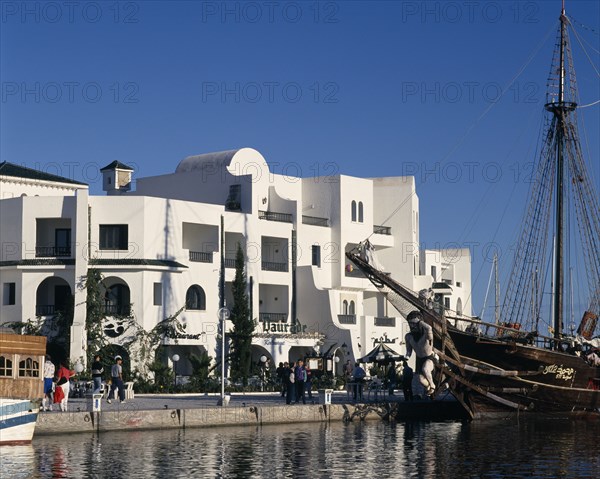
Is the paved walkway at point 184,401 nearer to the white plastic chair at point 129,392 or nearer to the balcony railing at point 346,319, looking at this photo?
the white plastic chair at point 129,392

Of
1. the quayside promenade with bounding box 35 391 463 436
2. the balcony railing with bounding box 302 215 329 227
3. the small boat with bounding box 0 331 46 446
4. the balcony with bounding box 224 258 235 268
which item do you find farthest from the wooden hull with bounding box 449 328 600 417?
the balcony railing with bounding box 302 215 329 227

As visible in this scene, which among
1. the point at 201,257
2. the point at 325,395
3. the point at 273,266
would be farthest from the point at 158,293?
the point at 325,395

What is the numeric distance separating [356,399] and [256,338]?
17252 millimetres

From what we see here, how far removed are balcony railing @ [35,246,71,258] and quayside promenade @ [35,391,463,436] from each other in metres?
12.7

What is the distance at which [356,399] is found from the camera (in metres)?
40.8

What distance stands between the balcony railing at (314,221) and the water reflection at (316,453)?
30263mm

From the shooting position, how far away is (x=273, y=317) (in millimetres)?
60844

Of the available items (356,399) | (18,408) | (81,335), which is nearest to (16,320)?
(81,335)

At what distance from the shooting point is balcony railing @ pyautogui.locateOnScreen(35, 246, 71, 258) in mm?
53000

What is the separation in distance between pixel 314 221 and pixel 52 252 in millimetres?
16697

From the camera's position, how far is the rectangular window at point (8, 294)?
53.2 m

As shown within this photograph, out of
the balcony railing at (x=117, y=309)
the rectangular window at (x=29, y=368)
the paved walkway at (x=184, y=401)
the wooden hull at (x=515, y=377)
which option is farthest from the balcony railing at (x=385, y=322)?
the rectangular window at (x=29, y=368)

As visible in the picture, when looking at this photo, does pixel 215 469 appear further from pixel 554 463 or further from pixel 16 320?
pixel 16 320

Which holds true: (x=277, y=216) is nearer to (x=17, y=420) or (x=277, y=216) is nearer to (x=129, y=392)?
(x=129, y=392)
